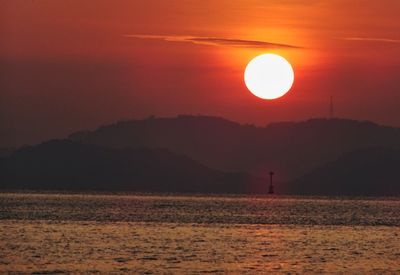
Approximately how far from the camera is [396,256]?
359ft

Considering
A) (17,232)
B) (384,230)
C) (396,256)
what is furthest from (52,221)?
(396,256)

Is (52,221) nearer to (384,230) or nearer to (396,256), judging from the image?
(384,230)

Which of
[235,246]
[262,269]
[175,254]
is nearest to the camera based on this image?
[262,269]

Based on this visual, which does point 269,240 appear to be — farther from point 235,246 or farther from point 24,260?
point 24,260

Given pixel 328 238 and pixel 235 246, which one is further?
pixel 328 238

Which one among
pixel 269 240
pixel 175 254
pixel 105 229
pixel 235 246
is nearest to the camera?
pixel 175 254

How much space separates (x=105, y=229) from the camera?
149 metres

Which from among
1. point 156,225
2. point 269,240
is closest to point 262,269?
point 269,240

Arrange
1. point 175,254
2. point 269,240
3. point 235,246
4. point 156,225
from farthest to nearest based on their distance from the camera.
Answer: point 156,225
point 269,240
point 235,246
point 175,254

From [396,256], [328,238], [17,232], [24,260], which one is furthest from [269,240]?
[24,260]

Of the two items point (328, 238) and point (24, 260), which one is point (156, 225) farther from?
point (24, 260)

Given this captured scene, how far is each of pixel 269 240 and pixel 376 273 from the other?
1494 inches

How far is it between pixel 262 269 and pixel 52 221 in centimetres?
8535

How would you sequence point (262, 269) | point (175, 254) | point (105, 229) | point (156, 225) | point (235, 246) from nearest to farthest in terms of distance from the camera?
point (262, 269), point (175, 254), point (235, 246), point (105, 229), point (156, 225)
